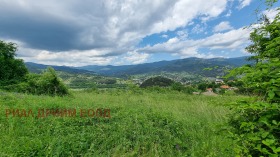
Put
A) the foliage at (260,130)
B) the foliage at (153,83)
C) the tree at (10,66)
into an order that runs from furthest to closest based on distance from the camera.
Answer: the foliage at (153,83)
the tree at (10,66)
the foliage at (260,130)

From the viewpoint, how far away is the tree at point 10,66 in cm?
1694

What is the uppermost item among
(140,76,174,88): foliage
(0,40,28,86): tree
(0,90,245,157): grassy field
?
(0,40,28,86): tree

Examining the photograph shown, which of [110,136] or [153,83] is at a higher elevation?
[110,136]

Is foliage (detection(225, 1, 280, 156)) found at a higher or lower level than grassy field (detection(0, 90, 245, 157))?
higher

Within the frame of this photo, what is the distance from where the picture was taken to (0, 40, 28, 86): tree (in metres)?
16.9

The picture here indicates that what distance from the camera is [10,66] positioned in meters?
17.8

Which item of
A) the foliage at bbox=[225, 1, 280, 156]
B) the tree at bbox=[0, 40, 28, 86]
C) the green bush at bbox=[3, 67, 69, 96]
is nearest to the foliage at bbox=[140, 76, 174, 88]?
the green bush at bbox=[3, 67, 69, 96]

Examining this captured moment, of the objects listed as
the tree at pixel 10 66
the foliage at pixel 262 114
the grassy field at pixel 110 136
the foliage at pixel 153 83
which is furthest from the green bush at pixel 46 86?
the foliage at pixel 153 83

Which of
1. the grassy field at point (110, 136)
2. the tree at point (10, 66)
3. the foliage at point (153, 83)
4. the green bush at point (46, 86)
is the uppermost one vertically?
the tree at point (10, 66)

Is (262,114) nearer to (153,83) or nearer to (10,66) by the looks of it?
(10,66)

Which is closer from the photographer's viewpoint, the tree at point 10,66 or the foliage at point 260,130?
the foliage at point 260,130

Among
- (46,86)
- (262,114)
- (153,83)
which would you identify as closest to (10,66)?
(46,86)

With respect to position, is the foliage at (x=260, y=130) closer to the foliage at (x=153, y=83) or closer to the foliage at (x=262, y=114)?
the foliage at (x=262, y=114)

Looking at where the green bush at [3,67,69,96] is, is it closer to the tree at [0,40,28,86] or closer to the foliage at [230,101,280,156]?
the tree at [0,40,28,86]
